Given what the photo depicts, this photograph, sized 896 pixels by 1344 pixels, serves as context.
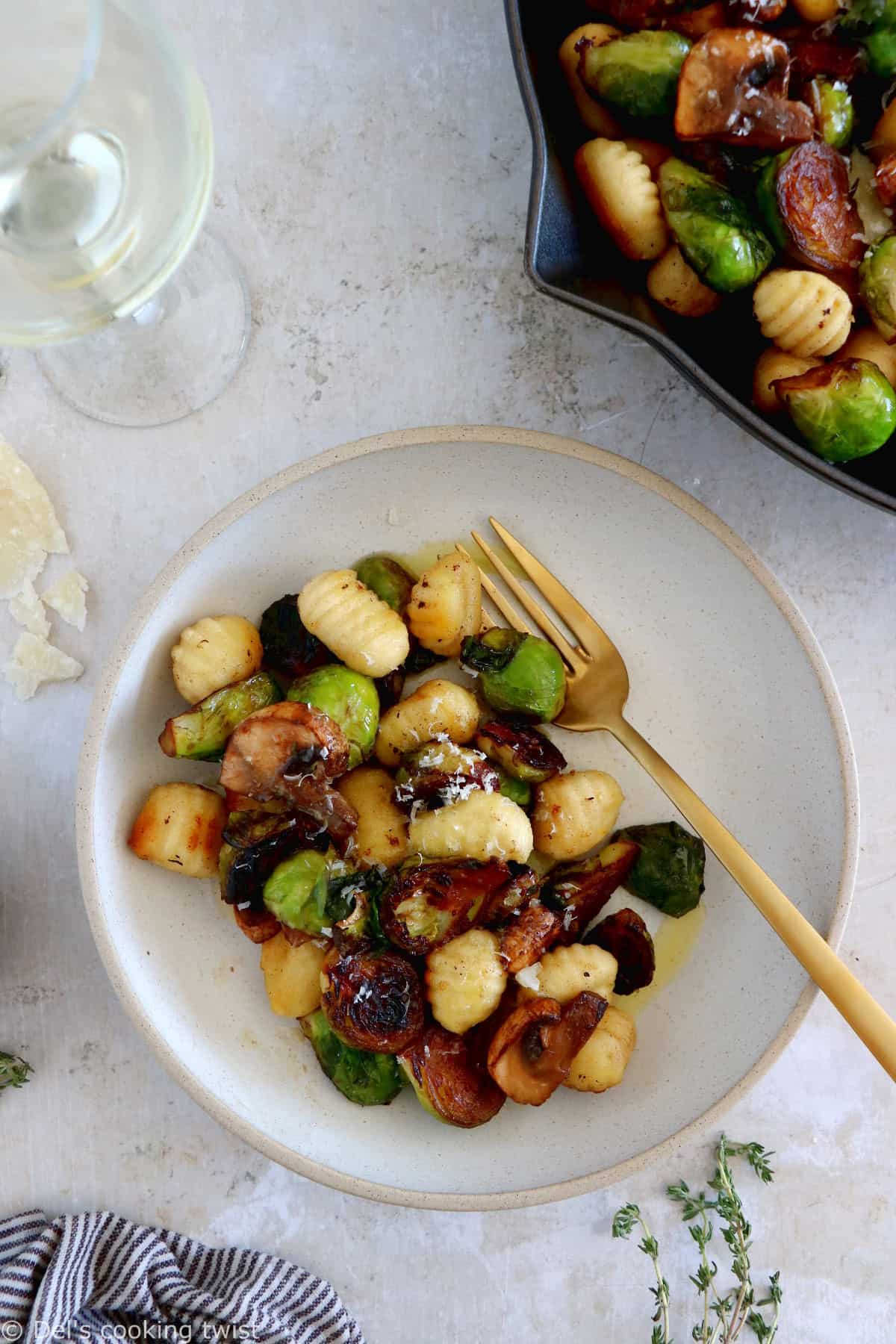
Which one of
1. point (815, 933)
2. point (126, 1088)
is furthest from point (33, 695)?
point (815, 933)

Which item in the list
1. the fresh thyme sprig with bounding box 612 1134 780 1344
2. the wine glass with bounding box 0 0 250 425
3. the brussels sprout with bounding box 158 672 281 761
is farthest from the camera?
the fresh thyme sprig with bounding box 612 1134 780 1344

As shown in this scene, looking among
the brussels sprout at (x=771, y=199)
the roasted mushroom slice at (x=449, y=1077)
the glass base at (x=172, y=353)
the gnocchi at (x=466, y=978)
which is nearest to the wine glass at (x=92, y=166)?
the glass base at (x=172, y=353)

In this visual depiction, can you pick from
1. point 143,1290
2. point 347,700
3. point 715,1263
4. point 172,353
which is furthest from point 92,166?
point 715,1263

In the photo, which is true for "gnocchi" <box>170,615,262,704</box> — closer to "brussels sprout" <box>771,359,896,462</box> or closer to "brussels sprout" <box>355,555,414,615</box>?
"brussels sprout" <box>355,555,414,615</box>

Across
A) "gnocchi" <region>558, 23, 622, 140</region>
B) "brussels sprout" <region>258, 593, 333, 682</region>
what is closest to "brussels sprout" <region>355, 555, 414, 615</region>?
"brussels sprout" <region>258, 593, 333, 682</region>

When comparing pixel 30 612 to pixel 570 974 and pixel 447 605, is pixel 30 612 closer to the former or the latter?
pixel 447 605

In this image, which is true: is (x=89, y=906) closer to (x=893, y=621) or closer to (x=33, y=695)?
(x=33, y=695)
